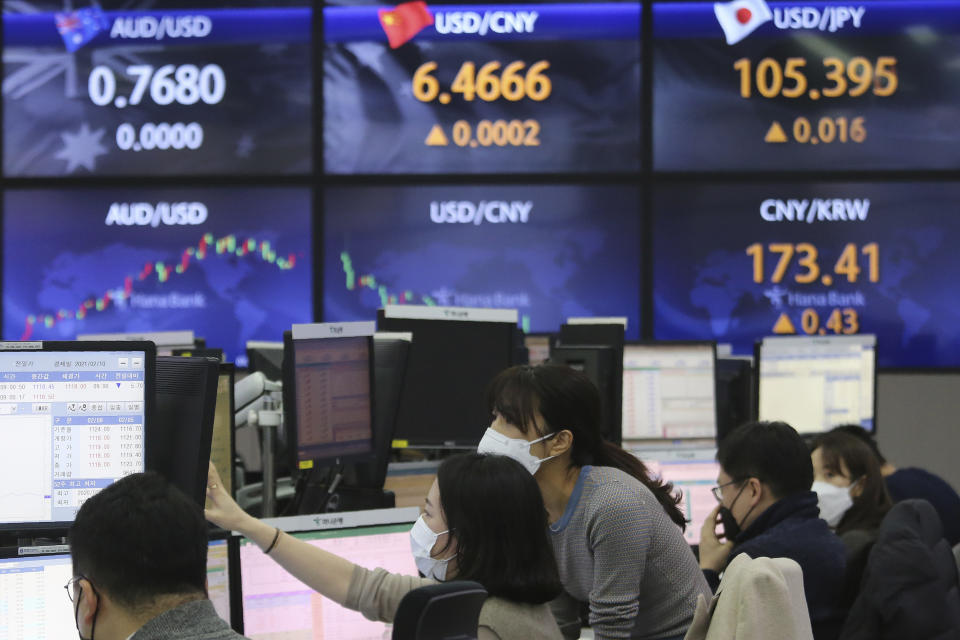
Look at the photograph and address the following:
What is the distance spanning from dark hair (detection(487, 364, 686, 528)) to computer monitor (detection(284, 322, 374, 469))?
1.23 feet

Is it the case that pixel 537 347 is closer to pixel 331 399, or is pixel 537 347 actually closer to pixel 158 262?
pixel 331 399

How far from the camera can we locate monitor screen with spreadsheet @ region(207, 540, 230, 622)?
218 cm

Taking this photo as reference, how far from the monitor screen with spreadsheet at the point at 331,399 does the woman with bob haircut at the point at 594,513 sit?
1.15 ft

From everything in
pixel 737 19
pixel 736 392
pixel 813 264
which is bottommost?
pixel 736 392

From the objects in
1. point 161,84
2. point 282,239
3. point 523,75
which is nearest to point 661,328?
point 523,75

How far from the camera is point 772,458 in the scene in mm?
2945

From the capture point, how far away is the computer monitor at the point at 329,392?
8.79 feet

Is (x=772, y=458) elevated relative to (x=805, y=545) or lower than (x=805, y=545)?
elevated

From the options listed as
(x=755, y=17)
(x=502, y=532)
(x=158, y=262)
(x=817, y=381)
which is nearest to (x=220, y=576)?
(x=502, y=532)

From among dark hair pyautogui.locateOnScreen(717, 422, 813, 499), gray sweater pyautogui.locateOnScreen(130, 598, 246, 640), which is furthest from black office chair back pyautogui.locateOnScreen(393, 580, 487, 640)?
dark hair pyautogui.locateOnScreen(717, 422, 813, 499)

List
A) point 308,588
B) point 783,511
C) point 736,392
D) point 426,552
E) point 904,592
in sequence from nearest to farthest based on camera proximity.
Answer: point 426,552 → point 308,588 → point 783,511 → point 904,592 → point 736,392

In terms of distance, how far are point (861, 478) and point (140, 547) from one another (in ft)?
8.61

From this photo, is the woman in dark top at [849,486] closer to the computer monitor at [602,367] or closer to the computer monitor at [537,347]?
the computer monitor at [602,367]

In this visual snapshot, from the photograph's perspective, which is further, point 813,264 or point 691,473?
point 813,264
